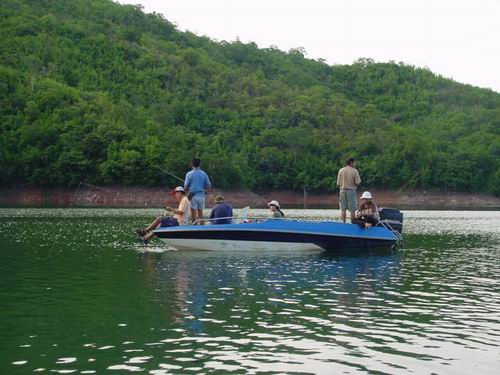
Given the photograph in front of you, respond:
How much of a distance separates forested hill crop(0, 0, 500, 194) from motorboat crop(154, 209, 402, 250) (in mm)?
70617

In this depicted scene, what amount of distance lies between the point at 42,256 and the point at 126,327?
1050 centimetres

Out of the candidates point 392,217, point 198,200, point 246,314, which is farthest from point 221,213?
point 246,314

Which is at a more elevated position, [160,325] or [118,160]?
[118,160]

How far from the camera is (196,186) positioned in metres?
22.1

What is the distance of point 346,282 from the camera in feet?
50.8

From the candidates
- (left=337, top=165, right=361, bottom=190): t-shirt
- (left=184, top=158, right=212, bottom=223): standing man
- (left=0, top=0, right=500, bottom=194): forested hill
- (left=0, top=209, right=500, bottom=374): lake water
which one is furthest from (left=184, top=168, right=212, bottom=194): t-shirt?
(left=0, top=0, right=500, bottom=194): forested hill

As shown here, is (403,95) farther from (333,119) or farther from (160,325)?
(160,325)

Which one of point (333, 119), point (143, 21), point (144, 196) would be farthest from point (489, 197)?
point (143, 21)

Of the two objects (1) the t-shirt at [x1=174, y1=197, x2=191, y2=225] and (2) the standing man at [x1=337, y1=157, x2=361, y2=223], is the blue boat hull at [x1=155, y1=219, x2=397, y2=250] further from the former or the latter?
(2) the standing man at [x1=337, y1=157, x2=361, y2=223]

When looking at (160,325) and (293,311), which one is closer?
(160,325)

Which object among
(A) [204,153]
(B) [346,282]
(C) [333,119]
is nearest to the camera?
(B) [346,282]

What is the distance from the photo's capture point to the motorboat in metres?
21.7

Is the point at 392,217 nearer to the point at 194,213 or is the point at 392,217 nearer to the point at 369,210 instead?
the point at 369,210

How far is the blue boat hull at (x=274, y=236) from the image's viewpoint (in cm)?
2170
